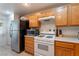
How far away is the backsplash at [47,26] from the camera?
3365 mm

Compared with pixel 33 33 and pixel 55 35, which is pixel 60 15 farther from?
pixel 33 33

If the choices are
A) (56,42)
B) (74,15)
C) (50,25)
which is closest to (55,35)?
(50,25)

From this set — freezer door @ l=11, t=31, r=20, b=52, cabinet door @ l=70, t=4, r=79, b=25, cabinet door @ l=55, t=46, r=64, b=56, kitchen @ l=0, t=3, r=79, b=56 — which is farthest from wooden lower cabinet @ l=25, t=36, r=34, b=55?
cabinet door @ l=70, t=4, r=79, b=25

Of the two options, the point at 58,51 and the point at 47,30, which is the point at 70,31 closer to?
the point at 58,51

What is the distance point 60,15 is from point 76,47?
3.50 feet

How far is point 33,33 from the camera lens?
12.9ft

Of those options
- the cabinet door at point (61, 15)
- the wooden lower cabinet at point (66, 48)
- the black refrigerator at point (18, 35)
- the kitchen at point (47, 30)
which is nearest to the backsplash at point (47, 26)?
the kitchen at point (47, 30)

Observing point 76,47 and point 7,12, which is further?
point 7,12

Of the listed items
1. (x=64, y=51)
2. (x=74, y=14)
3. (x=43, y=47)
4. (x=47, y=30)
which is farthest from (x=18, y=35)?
(x=74, y=14)

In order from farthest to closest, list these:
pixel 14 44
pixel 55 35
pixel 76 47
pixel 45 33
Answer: pixel 14 44
pixel 45 33
pixel 55 35
pixel 76 47

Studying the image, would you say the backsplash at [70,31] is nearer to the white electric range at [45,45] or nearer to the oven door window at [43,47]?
the white electric range at [45,45]

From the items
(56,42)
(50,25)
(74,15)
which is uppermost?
(74,15)

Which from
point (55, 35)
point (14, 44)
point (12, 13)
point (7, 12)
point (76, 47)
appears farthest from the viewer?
point (14, 44)

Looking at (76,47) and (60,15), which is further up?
(60,15)
